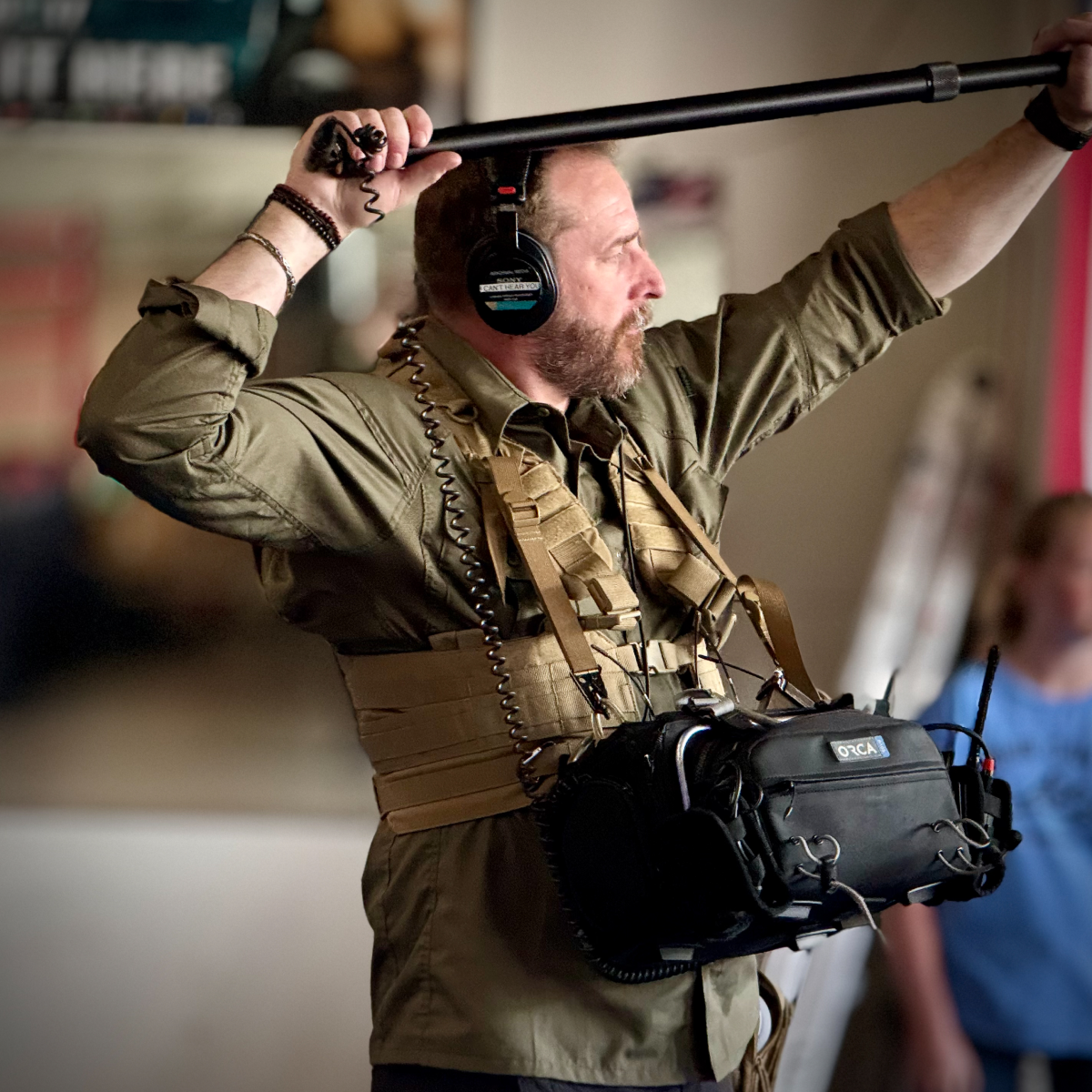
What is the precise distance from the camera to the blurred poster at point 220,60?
7.39 feet

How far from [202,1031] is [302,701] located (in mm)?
626

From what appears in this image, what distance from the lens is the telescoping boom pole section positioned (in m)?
1.17

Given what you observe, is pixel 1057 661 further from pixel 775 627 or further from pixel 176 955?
pixel 176 955

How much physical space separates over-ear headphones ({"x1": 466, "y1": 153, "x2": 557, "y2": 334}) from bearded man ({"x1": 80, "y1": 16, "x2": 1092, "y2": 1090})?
0.07 metres

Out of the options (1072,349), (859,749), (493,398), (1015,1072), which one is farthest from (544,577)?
(1072,349)

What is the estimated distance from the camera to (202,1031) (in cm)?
229

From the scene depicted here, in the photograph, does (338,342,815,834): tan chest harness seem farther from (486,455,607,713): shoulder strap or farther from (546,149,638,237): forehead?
(546,149,638,237): forehead

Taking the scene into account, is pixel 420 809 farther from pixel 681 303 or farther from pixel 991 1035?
pixel 681 303

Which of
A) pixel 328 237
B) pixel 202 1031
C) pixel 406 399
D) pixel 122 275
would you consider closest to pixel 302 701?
pixel 202 1031

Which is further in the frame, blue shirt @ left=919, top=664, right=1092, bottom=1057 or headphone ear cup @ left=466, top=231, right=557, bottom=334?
blue shirt @ left=919, top=664, right=1092, bottom=1057

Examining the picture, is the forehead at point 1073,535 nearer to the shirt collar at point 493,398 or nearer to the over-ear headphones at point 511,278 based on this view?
the shirt collar at point 493,398

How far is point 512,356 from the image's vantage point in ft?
4.57

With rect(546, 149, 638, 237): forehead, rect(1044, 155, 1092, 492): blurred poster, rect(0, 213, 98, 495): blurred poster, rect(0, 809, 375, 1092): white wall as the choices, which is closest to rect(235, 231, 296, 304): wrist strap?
rect(546, 149, 638, 237): forehead

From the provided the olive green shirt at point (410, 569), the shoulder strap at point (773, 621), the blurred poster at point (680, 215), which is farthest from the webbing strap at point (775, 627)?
the blurred poster at point (680, 215)
